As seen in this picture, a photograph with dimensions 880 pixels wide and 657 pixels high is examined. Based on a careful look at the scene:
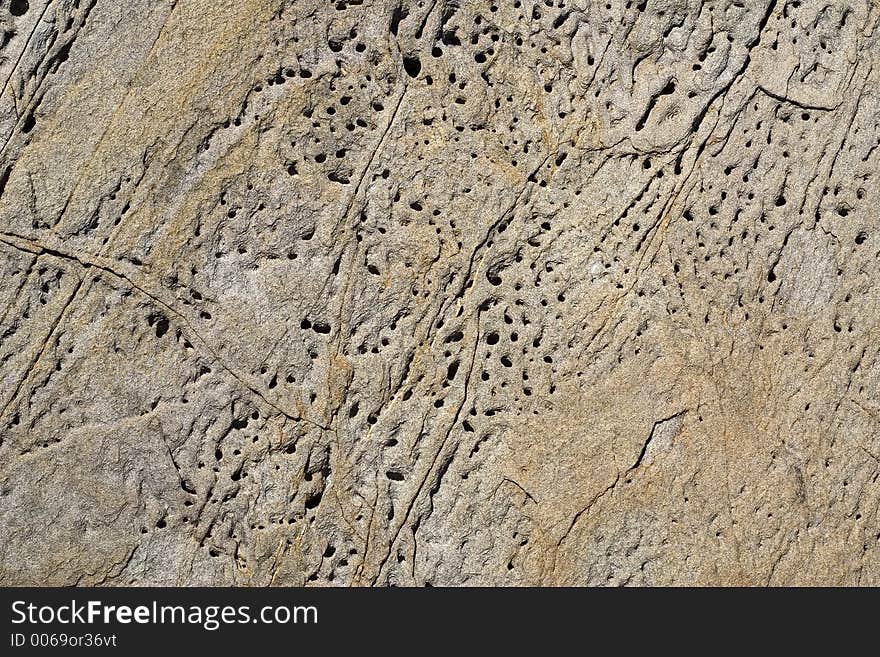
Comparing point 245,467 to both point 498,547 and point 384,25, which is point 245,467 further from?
point 384,25

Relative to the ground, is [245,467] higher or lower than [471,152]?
lower

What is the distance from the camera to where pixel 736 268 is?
205 centimetres

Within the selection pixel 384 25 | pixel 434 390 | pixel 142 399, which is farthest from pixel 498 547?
pixel 384 25

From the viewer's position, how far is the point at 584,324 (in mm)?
2004

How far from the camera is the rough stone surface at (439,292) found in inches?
73.6

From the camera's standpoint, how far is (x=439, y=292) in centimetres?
197

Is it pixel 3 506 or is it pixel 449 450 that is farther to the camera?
pixel 449 450

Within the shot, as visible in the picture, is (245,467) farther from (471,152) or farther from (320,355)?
(471,152)

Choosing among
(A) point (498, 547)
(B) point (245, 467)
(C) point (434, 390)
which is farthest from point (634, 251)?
(B) point (245, 467)

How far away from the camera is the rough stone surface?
1870mm

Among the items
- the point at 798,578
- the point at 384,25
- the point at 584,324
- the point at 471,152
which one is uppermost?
the point at 384,25

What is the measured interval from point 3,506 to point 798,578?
73.9 inches

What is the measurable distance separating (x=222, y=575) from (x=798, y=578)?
1391 millimetres

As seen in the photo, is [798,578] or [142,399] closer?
[142,399]
